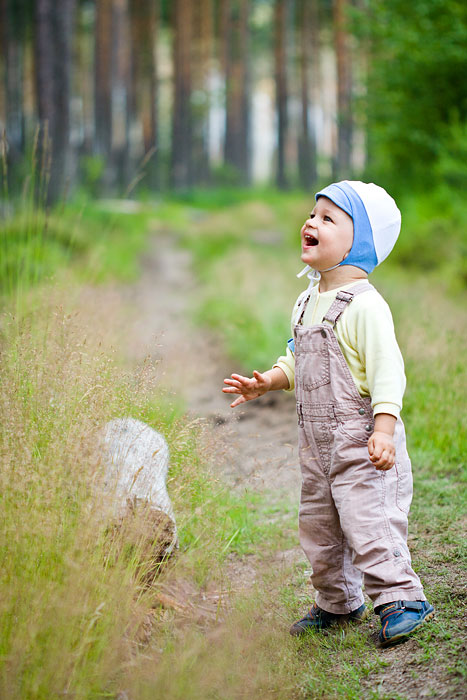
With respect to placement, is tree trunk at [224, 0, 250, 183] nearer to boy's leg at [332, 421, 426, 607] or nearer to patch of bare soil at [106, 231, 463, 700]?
patch of bare soil at [106, 231, 463, 700]

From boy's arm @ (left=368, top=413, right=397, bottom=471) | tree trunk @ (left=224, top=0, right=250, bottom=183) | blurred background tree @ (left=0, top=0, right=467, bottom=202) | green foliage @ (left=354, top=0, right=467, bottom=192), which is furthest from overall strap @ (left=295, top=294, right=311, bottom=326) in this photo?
tree trunk @ (left=224, top=0, right=250, bottom=183)

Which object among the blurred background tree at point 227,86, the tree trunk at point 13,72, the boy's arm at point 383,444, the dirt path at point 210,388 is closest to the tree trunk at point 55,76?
the blurred background tree at point 227,86

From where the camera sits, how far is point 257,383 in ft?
8.18

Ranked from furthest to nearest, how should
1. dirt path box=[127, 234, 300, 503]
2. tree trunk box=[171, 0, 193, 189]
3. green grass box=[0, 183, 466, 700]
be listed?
tree trunk box=[171, 0, 193, 189]
dirt path box=[127, 234, 300, 503]
green grass box=[0, 183, 466, 700]

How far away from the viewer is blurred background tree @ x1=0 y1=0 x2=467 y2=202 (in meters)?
9.51

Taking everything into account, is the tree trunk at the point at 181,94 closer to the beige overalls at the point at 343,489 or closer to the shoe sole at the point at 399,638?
the beige overalls at the point at 343,489

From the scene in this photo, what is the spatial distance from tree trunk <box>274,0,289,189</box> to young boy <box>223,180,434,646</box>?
2858 cm

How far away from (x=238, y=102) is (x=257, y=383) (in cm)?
3054

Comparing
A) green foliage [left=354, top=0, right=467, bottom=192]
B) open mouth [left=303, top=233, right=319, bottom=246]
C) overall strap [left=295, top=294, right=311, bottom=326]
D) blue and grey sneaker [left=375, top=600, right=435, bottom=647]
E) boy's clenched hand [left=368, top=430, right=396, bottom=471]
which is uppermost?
green foliage [left=354, top=0, right=467, bottom=192]

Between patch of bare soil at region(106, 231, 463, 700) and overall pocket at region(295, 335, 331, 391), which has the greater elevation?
overall pocket at region(295, 335, 331, 391)

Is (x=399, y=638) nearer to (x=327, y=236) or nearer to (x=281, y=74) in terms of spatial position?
(x=327, y=236)

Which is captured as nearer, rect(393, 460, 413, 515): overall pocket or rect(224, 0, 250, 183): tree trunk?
rect(393, 460, 413, 515): overall pocket

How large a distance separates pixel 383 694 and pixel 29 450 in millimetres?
1285

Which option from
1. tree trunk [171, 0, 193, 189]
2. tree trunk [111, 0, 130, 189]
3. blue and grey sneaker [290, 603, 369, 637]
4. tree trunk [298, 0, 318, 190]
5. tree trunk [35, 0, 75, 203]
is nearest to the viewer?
blue and grey sneaker [290, 603, 369, 637]
